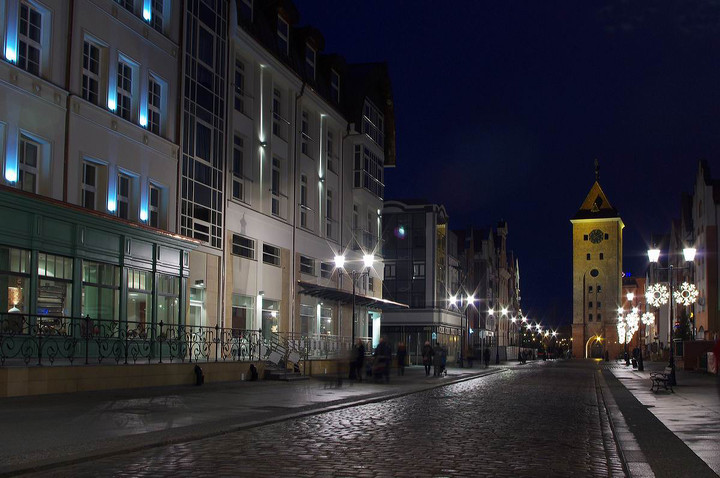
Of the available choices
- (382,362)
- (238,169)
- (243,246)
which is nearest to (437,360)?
(382,362)

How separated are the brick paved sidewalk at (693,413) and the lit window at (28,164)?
17.4 metres

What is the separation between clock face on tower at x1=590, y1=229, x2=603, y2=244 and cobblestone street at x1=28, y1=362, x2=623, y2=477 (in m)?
141

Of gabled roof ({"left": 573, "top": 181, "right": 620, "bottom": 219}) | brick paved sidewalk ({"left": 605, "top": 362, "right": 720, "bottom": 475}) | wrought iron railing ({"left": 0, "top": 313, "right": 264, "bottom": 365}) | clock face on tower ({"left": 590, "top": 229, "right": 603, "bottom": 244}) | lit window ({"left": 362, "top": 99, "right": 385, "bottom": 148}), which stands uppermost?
gabled roof ({"left": 573, "top": 181, "right": 620, "bottom": 219})

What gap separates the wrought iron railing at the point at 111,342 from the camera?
71.6ft

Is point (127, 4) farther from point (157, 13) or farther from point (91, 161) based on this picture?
point (91, 161)

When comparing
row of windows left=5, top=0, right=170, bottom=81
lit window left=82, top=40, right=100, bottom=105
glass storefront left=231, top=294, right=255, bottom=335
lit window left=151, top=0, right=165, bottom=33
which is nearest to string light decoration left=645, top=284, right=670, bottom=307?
glass storefront left=231, top=294, right=255, bottom=335

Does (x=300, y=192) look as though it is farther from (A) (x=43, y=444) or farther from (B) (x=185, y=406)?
(A) (x=43, y=444)

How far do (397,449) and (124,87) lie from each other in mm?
19461

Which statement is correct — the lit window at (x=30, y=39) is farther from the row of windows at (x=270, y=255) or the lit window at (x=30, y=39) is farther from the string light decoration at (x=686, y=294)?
the string light decoration at (x=686, y=294)

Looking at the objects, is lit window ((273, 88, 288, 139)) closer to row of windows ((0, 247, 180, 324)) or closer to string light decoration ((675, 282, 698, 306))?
row of windows ((0, 247, 180, 324))

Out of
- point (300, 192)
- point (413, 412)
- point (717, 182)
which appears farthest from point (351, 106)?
point (717, 182)

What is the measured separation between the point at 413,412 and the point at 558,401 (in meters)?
7.43

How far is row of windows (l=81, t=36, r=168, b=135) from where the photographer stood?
26672mm

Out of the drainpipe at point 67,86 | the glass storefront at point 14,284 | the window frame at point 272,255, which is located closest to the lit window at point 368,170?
the window frame at point 272,255
